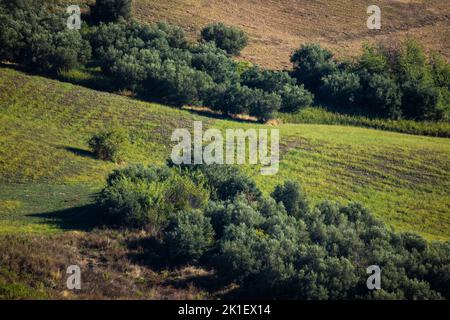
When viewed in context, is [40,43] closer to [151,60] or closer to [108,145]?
[151,60]

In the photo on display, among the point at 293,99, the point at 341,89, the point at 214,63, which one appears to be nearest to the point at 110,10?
the point at 214,63

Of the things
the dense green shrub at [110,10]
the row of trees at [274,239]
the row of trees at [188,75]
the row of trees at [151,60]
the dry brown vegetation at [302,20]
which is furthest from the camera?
the dry brown vegetation at [302,20]

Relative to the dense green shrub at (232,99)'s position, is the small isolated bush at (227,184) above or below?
below

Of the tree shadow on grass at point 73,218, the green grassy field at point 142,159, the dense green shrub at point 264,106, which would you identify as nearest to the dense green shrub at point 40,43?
the green grassy field at point 142,159

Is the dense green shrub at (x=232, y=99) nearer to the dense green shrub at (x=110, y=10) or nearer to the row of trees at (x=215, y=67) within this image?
the row of trees at (x=215, y=67)

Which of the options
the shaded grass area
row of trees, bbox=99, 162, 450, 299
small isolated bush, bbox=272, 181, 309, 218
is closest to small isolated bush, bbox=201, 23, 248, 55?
the shaded grass area

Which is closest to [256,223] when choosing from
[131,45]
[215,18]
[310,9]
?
Result: [131,45]
